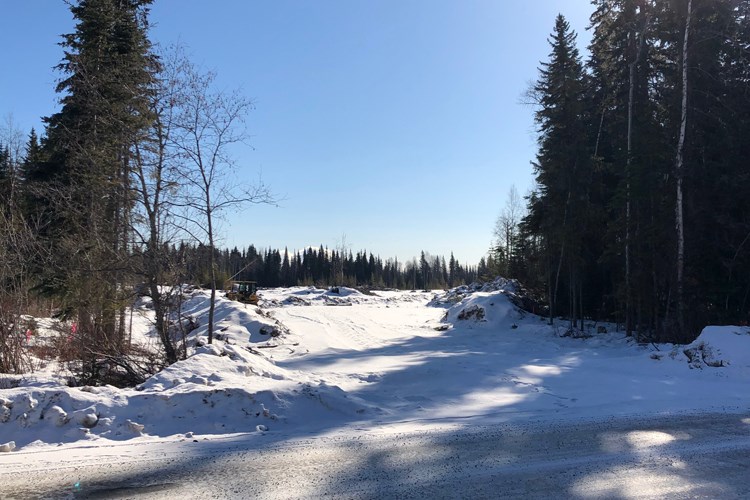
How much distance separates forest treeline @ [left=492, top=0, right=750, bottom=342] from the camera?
16188 millimetres

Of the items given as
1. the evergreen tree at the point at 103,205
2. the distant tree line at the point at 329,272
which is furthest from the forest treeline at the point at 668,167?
the distant tree line at the point at 329,272

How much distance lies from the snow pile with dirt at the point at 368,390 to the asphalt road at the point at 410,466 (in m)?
0.67

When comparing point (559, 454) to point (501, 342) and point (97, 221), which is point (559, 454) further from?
point (501, 342)

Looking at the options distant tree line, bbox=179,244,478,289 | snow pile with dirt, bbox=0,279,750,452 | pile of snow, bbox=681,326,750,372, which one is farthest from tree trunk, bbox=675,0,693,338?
distant tree line, bbox=179,244,478,289

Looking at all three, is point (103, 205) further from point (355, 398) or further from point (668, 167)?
point (668, 167)

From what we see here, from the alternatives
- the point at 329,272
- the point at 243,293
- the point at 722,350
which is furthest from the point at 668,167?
the point at 329,272

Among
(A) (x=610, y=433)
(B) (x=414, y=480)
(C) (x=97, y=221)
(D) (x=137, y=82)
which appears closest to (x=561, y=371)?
(A) (x=610, y=433)

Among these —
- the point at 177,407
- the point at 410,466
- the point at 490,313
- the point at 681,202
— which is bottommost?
the point at 410,466

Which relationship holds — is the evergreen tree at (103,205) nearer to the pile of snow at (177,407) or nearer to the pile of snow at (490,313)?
the pile of snow at (177,407)

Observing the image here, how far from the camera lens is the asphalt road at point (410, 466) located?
433cm

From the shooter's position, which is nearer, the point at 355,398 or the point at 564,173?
the point at 355,398

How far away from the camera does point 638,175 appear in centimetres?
1769

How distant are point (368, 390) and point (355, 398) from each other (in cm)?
107

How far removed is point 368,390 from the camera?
9367 millimetres
